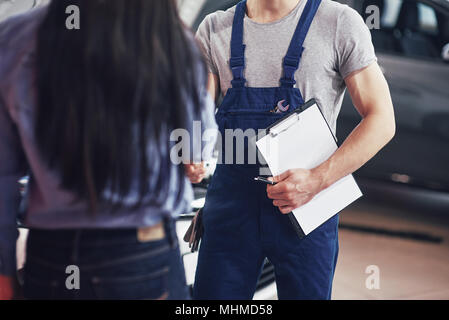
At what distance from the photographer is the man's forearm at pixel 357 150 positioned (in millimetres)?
1048

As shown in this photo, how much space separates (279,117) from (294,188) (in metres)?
0.17

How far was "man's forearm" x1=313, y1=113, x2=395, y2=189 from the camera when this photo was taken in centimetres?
105

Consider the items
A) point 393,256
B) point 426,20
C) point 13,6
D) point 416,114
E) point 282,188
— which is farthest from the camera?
point 426,20

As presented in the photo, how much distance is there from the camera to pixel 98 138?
2.25 ft

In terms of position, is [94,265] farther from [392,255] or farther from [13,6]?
[392,255]

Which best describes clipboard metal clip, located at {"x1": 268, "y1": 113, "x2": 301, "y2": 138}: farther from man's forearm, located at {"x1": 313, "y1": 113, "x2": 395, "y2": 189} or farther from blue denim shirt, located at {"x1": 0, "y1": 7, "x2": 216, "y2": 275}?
blue denim shirt, located at {"x1": 0, "y1": 7, "x2": 216, "y2": 275}

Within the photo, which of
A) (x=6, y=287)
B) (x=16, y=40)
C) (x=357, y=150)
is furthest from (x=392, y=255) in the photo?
(x=16, y=40)

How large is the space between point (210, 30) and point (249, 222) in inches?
19.1

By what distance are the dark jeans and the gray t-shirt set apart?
0.51m

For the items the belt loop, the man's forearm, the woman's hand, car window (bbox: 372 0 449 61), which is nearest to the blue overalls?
the man's forearm

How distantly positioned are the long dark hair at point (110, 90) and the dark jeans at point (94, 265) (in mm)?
64

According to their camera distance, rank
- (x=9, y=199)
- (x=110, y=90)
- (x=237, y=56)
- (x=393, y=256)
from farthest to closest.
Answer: (x=393, y=256), (x=237, y=56), (x=9, y=199), (x=110, y=90)
